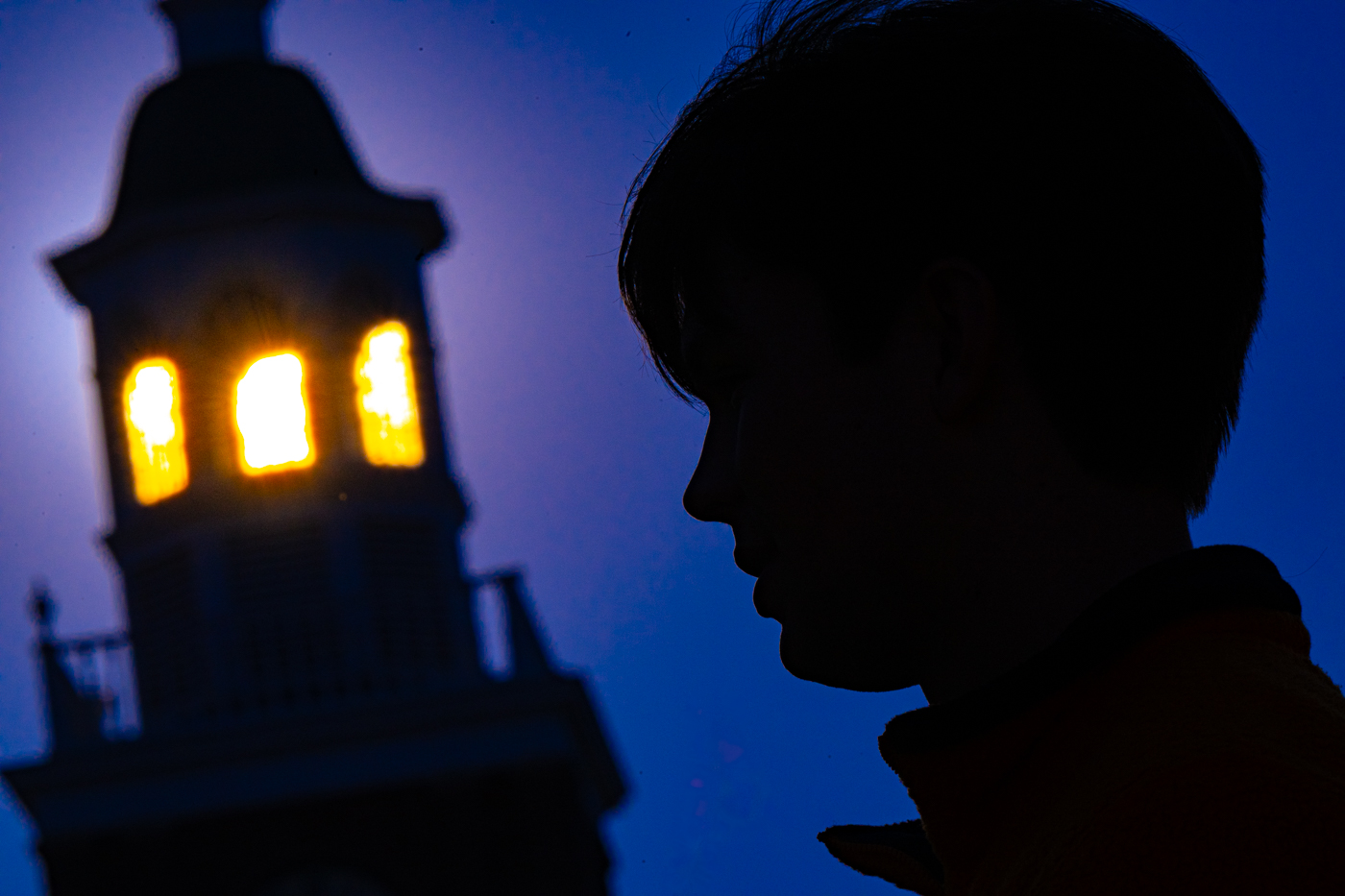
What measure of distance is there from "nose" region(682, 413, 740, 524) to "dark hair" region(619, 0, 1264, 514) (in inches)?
5.9

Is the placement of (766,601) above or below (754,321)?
below

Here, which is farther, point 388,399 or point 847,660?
point 388,399

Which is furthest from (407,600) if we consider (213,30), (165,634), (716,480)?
(716,480)

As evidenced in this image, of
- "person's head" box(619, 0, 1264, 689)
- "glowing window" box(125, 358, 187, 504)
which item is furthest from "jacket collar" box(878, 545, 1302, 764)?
"glowing window" box(125, 358, 187, 504)

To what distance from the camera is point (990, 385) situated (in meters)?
1.54

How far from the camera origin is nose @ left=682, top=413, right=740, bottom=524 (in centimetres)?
175

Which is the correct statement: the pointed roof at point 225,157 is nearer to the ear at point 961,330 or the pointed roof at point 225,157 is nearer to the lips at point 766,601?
the lips at point 766,601

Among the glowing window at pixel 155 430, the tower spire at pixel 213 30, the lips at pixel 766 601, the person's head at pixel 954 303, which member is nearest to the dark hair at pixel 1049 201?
the person's head at pixel 954 303

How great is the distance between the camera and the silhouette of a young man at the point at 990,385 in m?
1.38

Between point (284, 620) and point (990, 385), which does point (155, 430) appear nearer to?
point (284, 620)

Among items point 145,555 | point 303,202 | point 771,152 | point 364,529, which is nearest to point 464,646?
point 364,529

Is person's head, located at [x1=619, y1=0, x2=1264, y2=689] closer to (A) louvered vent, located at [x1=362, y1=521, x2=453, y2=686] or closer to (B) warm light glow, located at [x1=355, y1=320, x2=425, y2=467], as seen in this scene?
(A) louvered vent, located at [x1=362, y1=521, x2=453, y2=686]

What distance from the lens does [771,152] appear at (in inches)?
67.3

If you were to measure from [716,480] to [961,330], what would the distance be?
314 mm
